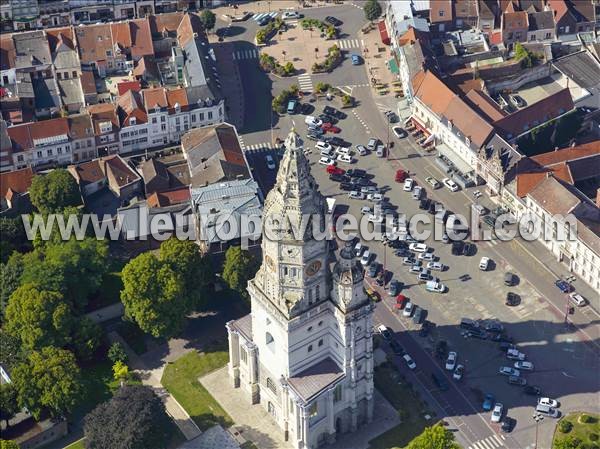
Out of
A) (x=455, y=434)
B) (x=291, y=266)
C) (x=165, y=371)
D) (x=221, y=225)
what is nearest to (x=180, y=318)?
(x=165, y=371)

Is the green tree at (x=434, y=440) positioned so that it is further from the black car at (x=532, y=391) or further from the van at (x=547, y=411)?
the black car at (x=532, y=391)

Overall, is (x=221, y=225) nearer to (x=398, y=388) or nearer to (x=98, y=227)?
(x=98, y=227)

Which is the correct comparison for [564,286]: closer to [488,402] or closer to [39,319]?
[488,402]

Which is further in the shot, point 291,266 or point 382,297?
point 382,297

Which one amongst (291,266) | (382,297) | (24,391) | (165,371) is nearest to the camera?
(291,266)

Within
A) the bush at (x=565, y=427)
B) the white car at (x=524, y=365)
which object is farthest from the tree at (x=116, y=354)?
the bush at (x=565, y=427)

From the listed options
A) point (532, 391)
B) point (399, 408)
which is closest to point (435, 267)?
point (532, 391)

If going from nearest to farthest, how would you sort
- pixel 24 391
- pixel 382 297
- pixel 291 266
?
pixel 291 266, pixel 24 391, pixel 382 297
